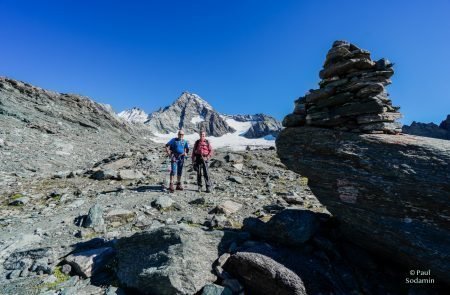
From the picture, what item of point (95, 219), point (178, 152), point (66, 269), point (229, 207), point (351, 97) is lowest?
point (66, 269)

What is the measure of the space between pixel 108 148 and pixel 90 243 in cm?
3128

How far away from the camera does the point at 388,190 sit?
750 cm

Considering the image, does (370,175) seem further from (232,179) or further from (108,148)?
(108,148)

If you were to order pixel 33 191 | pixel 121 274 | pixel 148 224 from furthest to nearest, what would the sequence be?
1. pixel 33 191
2. pixel 148 224
3. pixel 121 274

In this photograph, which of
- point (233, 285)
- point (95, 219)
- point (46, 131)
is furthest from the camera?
point (46, 131)

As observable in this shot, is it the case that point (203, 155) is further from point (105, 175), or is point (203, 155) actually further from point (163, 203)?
point (105, 175)

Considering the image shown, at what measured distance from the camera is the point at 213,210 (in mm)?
12344

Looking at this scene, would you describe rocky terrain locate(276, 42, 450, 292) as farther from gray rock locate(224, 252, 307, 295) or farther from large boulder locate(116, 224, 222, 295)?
large boulder locate(116, 224, 222, 295)

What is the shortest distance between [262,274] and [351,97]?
6.36 meters

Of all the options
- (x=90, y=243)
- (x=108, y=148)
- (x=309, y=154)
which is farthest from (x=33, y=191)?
(x=108, y=148)

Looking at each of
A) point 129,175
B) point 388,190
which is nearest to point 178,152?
point 129,175

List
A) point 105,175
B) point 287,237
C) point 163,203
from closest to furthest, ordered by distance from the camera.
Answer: point 287,237, point 163,203, point 105,175

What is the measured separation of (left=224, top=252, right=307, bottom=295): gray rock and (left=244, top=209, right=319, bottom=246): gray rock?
119 centimetres

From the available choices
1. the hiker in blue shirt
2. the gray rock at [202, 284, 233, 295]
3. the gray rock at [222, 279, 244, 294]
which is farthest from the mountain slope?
the gray rock at [222, 279, 244, 294]
